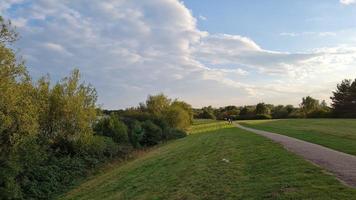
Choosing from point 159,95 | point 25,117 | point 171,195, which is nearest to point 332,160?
point 171,195

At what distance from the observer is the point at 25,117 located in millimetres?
24016

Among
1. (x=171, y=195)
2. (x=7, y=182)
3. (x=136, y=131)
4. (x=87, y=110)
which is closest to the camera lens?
(x=171, y=195)

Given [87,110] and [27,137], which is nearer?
[27,137]

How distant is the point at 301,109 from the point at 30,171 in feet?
373

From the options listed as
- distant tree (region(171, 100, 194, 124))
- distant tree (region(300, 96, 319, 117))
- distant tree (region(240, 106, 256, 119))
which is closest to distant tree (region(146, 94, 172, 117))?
distant tree (region(171, 100, 194, 124))

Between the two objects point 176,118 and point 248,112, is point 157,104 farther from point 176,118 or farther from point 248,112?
point 248,112

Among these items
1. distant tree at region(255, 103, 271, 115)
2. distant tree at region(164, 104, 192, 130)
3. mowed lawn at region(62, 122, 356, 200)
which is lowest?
mowed lawn at region(62, 122, 356, 200)

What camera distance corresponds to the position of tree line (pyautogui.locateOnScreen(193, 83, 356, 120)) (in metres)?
101

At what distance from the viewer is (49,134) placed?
37.6 metres

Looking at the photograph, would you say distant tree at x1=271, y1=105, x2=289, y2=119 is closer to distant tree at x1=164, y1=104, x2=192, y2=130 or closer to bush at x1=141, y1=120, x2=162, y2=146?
distant tree at x1=164, y1=104, x2=192, y2=130

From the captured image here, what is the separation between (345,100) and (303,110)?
78.7 feet

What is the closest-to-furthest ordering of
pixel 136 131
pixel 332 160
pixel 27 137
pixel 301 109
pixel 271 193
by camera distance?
pixel 271 193 < pixel 332 160 < pixel 27 137 < pixel 136 131 < pixel 301 109

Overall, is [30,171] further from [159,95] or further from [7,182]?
[159,95]

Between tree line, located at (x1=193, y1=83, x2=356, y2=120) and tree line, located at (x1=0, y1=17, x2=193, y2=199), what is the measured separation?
5766 cm
